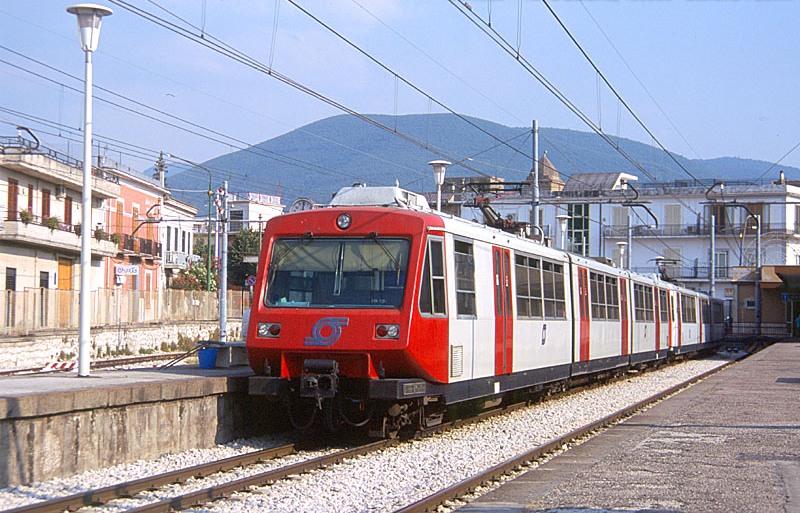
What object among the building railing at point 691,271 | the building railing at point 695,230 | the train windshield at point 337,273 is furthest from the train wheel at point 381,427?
the building railing at point 691,271

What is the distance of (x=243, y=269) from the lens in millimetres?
78125

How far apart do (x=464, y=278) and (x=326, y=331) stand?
2.15 m

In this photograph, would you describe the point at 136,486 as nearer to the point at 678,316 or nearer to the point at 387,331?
the point at 387,331

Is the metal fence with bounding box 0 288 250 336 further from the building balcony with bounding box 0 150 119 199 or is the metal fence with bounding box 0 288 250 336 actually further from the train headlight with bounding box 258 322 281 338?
the train headlight with bounding box 258 322 281 338

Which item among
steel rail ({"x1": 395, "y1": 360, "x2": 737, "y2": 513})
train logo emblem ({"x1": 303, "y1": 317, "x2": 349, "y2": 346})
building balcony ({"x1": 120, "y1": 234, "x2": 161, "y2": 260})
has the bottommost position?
steel rail ({"x1": 395, "y1": 360, "x2": 737, "y2": 513})

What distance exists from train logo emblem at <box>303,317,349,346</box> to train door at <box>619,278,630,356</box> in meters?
13.7

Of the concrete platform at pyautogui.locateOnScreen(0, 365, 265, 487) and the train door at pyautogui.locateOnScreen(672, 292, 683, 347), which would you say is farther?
the train door at pyautogui.locateOnScreen(672, 292, 683, 347)

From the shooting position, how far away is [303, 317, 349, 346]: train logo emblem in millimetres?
12883

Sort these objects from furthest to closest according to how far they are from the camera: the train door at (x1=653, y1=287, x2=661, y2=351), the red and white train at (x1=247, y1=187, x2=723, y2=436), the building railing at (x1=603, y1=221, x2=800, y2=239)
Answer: the building railing at (x1=603, y1=221, x2=800, y2=239)
the train door at (x1=653, y1=287, x2=661, y2=351)
the red and white train at (x1=247, y1=187, x2=723, y2=436)

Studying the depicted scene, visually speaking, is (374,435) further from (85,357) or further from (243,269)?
(243,269)

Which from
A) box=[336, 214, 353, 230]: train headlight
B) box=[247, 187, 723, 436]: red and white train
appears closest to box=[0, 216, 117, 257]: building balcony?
box=[247, 187, 723, 436]: red and white train

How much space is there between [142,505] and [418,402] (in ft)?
17.1

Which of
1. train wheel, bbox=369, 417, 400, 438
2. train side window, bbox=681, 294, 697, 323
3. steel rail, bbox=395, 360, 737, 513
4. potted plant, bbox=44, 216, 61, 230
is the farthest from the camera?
potted plant, bbox=44, 216, 61, 230

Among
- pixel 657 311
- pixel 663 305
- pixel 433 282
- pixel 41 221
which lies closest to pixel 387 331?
pixel 433 282
